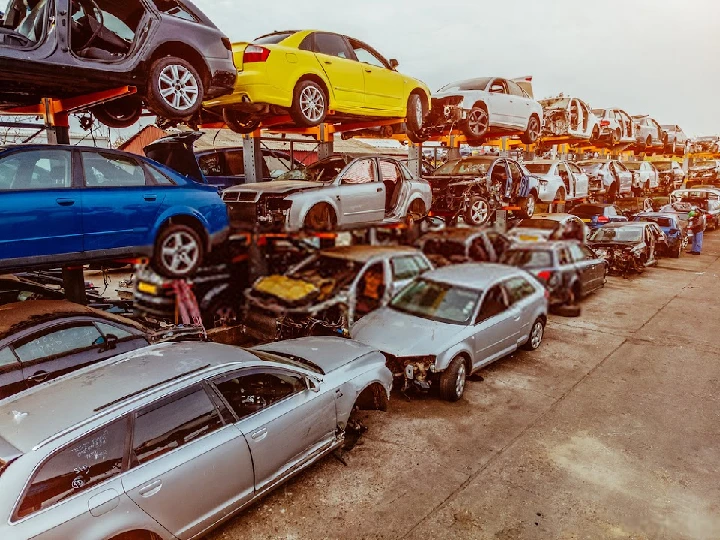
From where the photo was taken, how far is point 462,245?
35.2ft

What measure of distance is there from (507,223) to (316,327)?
6459mm

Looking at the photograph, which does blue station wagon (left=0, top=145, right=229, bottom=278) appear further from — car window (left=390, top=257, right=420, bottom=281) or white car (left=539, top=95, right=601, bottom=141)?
white car (left=539, top=95, right=601, bottom=141)

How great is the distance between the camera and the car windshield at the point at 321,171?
23.5 ft

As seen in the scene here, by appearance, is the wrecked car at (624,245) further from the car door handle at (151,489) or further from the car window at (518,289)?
the car door handle at (151,489)

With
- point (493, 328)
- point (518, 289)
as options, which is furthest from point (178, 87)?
point (518, 289)

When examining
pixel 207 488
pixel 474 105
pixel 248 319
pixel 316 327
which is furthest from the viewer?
pixel 474 105


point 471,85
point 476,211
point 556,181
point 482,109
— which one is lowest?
point 476,211

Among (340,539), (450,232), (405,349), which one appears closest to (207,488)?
(340,539)

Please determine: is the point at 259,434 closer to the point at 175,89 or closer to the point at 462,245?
the point at 175,89

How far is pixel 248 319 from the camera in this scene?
7.69 metres

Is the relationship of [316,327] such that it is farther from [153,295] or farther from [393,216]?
[153,295]

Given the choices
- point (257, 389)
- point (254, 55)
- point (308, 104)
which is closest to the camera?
point (257, 389)

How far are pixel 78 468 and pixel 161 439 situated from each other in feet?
1.75

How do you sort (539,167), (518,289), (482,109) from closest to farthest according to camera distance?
1. (518,289)
2. (482,109)
3. (539,167)
